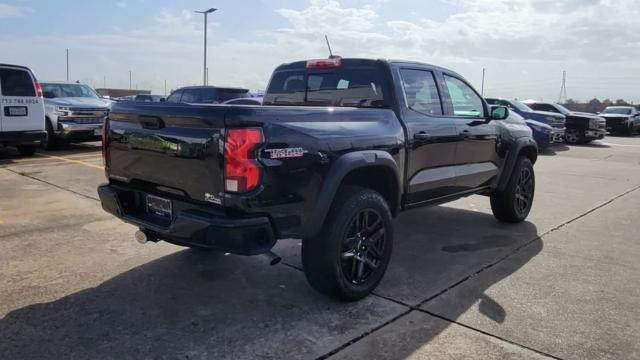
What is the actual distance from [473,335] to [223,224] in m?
1.77

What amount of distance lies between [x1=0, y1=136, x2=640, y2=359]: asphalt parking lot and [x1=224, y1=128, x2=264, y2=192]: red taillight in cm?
100

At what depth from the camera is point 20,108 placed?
10.9 m

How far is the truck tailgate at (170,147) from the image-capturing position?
3240 mm

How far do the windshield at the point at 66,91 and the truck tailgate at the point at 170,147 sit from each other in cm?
1150

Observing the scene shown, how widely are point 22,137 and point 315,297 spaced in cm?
932

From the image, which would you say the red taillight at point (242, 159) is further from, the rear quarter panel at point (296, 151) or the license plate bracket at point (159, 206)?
the license plate bracket at point (159, 206)

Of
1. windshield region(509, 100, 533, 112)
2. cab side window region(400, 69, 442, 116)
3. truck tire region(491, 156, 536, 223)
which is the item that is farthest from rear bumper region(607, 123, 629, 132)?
cab side window region(400, 69, 442, 116)

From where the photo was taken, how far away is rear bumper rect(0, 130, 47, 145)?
35.2 ft

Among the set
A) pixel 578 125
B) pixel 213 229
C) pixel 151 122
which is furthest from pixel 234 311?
pixel 578 125

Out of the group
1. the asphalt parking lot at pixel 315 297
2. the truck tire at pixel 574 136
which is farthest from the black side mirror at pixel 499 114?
the truck tire at pixel 574 136

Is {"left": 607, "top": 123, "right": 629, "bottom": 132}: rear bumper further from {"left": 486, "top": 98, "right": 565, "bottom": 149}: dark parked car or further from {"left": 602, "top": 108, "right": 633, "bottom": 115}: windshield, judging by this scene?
{"left": 486, "top": 98, "right": 565, "bottom": 149}: dark parked car

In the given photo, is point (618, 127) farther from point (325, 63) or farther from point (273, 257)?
point (273, 257)

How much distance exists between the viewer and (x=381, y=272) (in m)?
4.16

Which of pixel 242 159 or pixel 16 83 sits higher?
pixel 16 83
